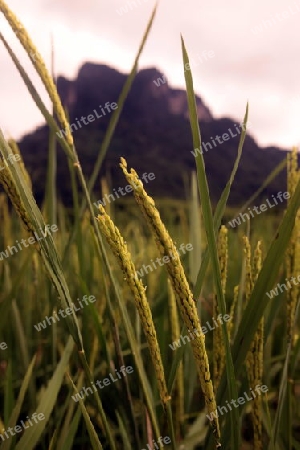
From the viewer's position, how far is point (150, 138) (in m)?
77.4

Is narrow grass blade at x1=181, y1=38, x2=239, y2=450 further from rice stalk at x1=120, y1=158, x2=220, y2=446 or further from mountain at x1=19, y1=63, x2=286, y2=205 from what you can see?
mountain at x1=19, y1=63, x2=286, y2=205

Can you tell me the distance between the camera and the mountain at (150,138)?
60.2m

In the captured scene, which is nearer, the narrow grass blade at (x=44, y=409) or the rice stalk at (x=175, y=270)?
the rice stalk at (x=175, y=270)

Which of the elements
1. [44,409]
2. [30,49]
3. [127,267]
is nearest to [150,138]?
[44,409]

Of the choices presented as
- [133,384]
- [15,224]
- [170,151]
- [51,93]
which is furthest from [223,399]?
[170,151]

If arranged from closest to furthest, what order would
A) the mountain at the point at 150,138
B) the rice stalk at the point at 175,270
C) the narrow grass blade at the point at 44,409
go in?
the rice stalk at the point at 175,270 → the narrow grass blade at the point at 44,409 → the mountain at the point at 150,138

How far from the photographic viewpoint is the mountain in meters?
60.2

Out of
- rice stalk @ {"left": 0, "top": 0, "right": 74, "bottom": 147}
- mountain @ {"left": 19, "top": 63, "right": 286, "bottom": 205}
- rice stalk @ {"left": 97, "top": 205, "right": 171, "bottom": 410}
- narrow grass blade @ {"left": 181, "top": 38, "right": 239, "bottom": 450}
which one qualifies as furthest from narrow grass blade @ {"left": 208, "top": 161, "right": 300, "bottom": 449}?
mountain @ {"left": 19, "top": 63, "right": 286, "bottom": 205}

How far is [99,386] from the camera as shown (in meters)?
1.44

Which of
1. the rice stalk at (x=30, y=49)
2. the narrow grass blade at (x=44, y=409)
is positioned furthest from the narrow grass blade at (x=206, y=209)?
the narrow grass blade at (x=44, y=409)

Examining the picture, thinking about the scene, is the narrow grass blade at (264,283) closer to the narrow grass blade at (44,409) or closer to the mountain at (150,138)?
the narrow grass blade at (44,409)

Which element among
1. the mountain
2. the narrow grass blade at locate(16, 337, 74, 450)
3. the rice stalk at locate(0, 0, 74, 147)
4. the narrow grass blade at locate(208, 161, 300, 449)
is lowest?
the narrow grass blade at locate(16, 337, 74, 450)

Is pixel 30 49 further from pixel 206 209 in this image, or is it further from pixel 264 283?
pixel 264 283

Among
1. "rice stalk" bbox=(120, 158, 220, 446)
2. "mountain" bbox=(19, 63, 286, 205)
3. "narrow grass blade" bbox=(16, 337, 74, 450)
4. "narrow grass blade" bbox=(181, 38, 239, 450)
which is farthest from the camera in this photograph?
"mountain" bbox=(19, 63, 286, 205)
